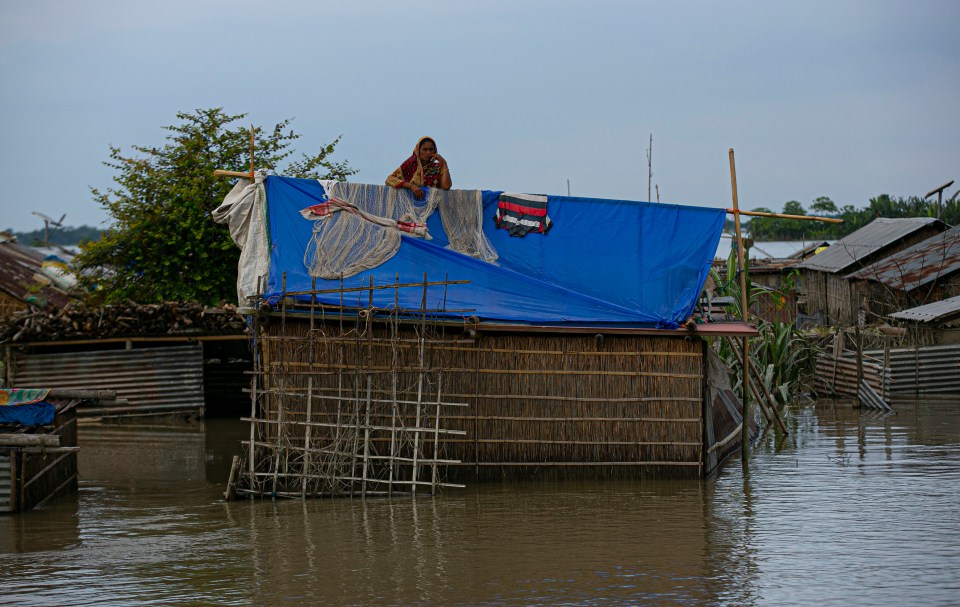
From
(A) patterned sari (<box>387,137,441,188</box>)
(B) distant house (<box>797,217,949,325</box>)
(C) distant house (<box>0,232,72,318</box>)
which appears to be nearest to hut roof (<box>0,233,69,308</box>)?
(C) distant house (<box>0,232,72,318</box>)

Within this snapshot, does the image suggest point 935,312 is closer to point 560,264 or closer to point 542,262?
point 560,264

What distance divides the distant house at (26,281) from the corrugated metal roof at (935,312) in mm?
17256

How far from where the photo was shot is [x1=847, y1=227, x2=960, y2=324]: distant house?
21.4 metres

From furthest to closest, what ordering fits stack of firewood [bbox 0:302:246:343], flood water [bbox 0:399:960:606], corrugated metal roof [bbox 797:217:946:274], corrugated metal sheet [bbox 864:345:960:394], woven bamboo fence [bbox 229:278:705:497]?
corrugated metal roof [bbox 797:217:946:274] < corrugated metal sheet [bbox 864:345:960:394] < stack of firewood [bbox 0:302:246:343] < woven bamboo fence [bbox 229:278:705:497] < flood water [bbox 0:399:960:606]

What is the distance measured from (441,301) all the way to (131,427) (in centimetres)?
816

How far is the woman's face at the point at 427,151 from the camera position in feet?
34.5

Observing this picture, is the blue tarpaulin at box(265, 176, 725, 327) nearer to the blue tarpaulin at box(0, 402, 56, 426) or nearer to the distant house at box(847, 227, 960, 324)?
the blue tarpaulin at box(0, 402, 56, 426)

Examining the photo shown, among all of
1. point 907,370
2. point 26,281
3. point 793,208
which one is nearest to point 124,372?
point 26,281

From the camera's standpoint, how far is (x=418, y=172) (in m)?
10.5

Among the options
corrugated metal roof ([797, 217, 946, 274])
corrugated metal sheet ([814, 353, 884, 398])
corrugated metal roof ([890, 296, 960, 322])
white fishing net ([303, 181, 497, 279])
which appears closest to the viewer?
white fishing net ([303, 181, 497, 279])

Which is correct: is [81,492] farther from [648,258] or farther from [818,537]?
[818,537]

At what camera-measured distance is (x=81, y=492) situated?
32.4 feet

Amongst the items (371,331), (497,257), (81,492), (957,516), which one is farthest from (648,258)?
(81,492)

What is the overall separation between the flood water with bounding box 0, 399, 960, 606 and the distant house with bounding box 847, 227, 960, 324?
11741 millimetres
